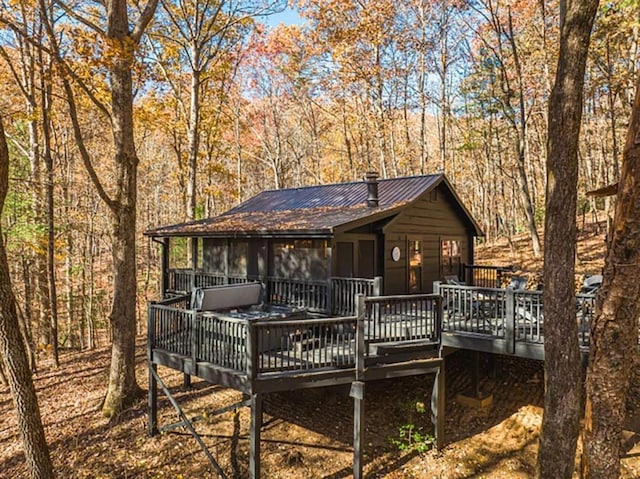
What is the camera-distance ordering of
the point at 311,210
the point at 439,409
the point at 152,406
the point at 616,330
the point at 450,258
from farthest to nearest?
the point at 450,258 → the point at 311,210 → the point at 152,406 → the point at 439,409 → the point at 616,330

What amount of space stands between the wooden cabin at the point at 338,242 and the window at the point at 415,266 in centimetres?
3

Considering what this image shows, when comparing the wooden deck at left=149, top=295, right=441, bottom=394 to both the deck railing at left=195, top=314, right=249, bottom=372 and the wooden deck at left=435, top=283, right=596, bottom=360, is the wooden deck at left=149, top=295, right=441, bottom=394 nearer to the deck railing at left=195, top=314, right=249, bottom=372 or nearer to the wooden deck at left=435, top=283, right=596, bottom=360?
the deck railing at left=195, top=314, right=249, bottom=372

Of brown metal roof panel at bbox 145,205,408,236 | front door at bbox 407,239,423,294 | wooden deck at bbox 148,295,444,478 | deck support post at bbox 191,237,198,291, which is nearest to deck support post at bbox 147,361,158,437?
wooden deck at bbox 148,295,444,478

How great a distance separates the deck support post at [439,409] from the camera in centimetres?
759

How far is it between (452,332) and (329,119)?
21.3 m

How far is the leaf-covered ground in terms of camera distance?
23.3 ft

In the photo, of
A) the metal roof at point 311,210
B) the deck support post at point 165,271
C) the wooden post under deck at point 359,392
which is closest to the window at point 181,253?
the metal roof at point 311,210

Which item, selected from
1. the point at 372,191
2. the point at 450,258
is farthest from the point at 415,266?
the point at 372,191

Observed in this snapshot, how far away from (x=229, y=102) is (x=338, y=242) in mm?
17144

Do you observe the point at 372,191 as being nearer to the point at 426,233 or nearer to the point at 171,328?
the point at 426,233

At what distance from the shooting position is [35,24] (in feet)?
41.8

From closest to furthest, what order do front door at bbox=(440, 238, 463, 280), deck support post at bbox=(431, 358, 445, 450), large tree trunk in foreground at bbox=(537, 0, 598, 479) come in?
large tree trunk in foreground at bbox=(537, 0, 598, 479) → deck support post at bbox=(431, 358, 445, 450) → front door at bbox=(440, 238, 463, 280)

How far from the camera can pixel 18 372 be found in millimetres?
5934

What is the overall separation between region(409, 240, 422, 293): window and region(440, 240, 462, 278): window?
1109 mm
